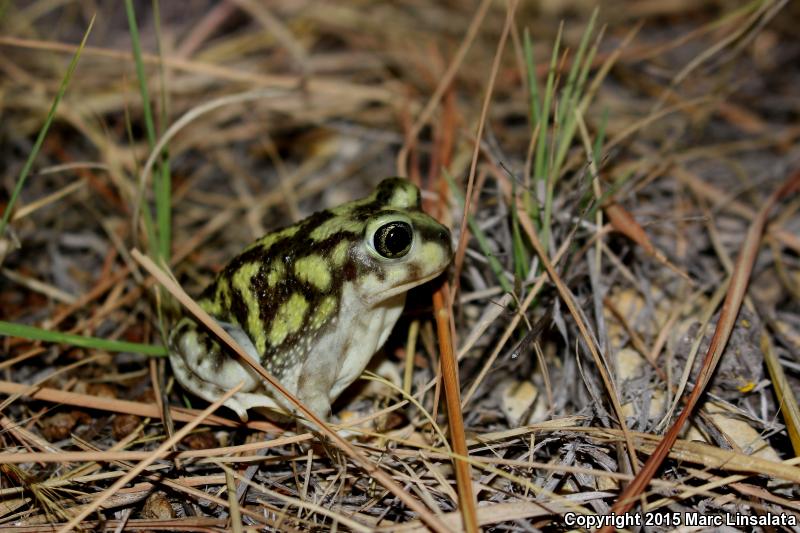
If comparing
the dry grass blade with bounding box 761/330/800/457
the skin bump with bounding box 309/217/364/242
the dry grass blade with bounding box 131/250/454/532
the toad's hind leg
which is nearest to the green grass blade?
the toad's hind leg

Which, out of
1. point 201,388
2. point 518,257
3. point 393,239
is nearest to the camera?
point 393,239

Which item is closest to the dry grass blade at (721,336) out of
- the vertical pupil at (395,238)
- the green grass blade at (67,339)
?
the vertical pupil at (395,238)

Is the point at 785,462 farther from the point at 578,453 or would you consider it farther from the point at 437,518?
the point at 437,518

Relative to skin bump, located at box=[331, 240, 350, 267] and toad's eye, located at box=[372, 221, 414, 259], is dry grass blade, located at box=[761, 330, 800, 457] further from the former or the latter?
skin bump, located at box=[331, 240, 350, 267]

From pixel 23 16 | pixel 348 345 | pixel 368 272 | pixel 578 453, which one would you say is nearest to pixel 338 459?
pixel 348 345

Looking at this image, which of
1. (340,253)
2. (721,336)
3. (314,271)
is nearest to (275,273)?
(314,271)

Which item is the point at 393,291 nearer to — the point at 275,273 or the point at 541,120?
the point at 275,273
